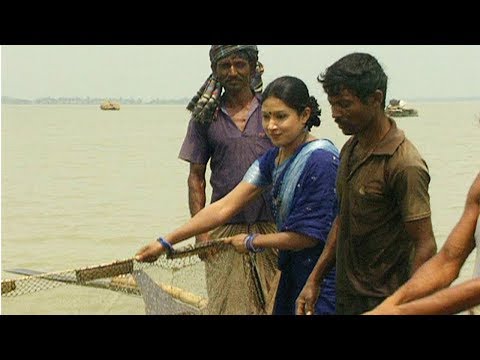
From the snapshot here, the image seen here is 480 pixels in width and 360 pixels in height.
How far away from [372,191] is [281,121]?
0.61 meters

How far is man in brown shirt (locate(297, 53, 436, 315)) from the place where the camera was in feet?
10.2

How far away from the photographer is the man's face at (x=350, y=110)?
3.22 metres

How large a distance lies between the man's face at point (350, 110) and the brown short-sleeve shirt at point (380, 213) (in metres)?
0.11

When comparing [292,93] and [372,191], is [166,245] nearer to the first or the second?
[292,93]

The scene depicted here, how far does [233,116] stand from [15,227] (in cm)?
947

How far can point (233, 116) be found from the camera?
185 inches

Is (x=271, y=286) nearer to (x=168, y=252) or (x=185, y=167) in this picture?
(x=168, y=252)

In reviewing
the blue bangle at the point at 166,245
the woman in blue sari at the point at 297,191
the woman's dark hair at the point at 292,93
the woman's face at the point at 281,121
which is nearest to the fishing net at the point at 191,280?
the blue bangle at the point at 166,245

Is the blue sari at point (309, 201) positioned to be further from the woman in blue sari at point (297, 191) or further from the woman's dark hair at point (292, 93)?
the woman's dark hair at point (292, 93)

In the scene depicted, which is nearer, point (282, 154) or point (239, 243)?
point (282, 154)

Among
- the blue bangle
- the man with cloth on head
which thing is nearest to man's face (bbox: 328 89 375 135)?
the blue bangle

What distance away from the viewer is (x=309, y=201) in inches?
141

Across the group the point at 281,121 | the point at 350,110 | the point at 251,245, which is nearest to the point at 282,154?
the point at 281,121
